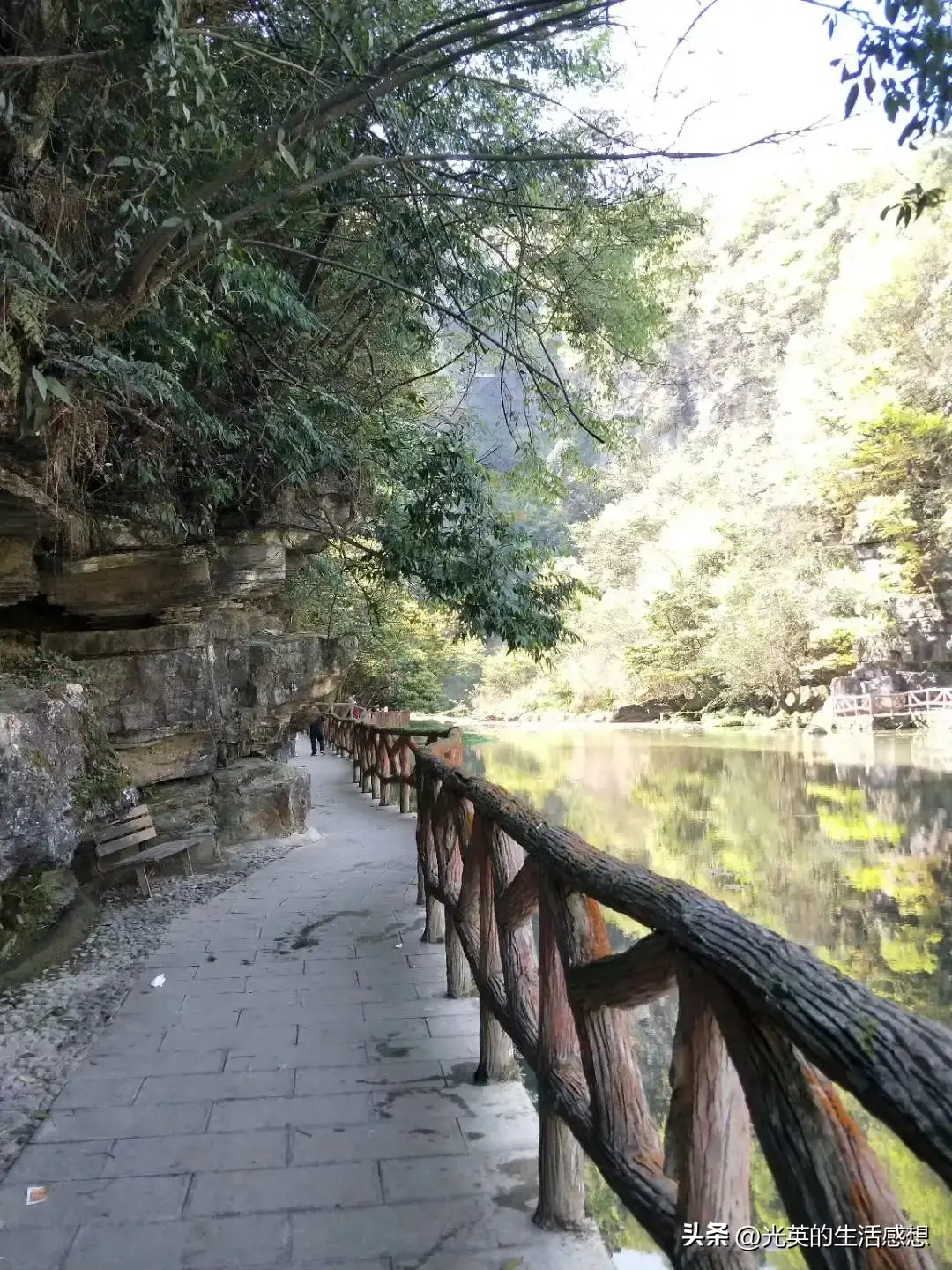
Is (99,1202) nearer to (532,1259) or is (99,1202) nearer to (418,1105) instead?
(418,1105)

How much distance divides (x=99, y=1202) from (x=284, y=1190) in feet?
1.62

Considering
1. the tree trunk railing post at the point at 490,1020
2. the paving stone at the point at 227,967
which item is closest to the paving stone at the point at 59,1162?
the tree trunk railing post at the point at 490,1020

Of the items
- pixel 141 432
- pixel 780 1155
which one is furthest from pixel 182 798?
pixel 780 1155

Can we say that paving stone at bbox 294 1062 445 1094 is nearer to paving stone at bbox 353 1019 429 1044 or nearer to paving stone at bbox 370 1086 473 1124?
paving stone at bbox 370 1086 473 1124

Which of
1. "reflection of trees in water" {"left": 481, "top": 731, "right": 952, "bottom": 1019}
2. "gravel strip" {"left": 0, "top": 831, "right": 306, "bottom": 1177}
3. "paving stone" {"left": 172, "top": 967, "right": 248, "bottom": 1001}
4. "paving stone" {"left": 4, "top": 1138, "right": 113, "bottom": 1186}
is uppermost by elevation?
"paving stone" {"left": 4, "top": 1138, "right": 113, "bottom": 1186}

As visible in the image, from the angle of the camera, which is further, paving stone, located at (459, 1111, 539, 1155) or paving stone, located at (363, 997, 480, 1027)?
paving stone, located at (363, 997, 480, 1027)

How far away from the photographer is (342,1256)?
7.13ft

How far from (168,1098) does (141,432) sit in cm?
380

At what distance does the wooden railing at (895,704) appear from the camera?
24656 mm

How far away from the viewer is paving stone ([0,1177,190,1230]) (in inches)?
92.8

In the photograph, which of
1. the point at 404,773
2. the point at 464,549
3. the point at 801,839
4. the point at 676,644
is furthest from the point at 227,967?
the point at 676,644

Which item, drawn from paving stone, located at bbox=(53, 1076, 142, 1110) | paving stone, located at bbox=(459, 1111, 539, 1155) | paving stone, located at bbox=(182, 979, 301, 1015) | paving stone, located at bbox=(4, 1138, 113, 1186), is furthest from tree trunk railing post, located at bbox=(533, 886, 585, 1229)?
paving stone, located at bbox=(182, 979, 301, 1015)

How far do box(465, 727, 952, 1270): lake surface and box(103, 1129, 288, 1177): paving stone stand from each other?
1084mm

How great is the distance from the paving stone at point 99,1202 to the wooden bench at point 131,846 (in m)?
3.97
